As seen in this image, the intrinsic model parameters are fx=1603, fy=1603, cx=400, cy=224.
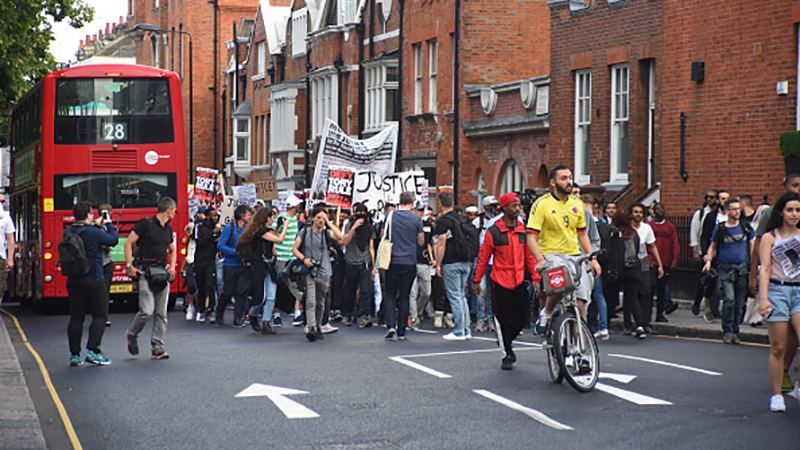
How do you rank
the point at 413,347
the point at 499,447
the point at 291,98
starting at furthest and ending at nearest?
the point at 291,98, the point at 413,347, the point at 499,447

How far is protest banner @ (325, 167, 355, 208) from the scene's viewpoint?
33594 millimetres

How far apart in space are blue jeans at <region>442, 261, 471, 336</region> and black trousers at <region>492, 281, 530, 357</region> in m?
4.03

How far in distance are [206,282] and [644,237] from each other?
802 centimetres

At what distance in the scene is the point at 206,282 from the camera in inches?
1012

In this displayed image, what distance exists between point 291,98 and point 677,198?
32.5 m

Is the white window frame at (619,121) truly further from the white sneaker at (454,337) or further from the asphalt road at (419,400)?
the asphalt road at (419,400)

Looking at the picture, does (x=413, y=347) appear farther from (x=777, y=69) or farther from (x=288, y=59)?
(x=288, y=59)

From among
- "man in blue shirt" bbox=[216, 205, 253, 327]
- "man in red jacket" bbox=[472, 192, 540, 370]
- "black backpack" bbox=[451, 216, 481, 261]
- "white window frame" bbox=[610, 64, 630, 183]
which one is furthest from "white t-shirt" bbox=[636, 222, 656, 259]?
"white window frame" bbox=[610, 64, 630, 183]

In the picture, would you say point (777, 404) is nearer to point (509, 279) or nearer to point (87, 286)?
point (509, 279)

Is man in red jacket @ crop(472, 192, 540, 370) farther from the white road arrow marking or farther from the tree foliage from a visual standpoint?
the tree foliage

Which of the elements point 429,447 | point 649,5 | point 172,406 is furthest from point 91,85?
point 429,447

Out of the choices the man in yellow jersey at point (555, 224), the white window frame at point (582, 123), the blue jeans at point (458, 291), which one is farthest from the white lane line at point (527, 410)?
the white window frame at point (582, 123)

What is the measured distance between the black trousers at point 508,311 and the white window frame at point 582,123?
17222mm

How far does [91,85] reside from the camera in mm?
28391
